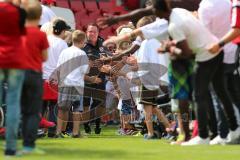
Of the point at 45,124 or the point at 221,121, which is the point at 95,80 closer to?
the point at 45,124

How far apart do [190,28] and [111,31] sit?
484 inches

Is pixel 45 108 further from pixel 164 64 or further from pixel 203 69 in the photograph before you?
pixel 203 69

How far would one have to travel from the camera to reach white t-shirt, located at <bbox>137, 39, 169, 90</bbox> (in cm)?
1307

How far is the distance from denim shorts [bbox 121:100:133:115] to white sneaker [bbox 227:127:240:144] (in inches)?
214

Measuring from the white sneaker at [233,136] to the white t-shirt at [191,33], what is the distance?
3.71 ft

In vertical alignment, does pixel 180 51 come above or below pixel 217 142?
above

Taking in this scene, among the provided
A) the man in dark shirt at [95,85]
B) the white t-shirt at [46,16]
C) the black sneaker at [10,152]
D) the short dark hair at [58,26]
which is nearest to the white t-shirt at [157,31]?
the short dark hair at [58,26]

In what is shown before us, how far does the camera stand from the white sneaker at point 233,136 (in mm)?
10516

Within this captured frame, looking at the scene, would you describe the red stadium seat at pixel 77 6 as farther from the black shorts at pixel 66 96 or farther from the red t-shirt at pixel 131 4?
the black shorts at pixel 66 96

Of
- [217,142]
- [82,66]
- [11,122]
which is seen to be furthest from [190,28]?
[82,66]

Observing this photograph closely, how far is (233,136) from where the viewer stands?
10.5 meters

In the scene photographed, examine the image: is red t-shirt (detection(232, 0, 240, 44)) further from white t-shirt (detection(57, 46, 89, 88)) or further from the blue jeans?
white t-shirt (detection(57, 46, 89, 88))

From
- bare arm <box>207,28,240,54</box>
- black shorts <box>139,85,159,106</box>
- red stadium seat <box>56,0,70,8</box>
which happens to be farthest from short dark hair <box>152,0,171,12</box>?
red stadium seat <box>56,0,70,8</box>

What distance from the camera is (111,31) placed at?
22.1m
